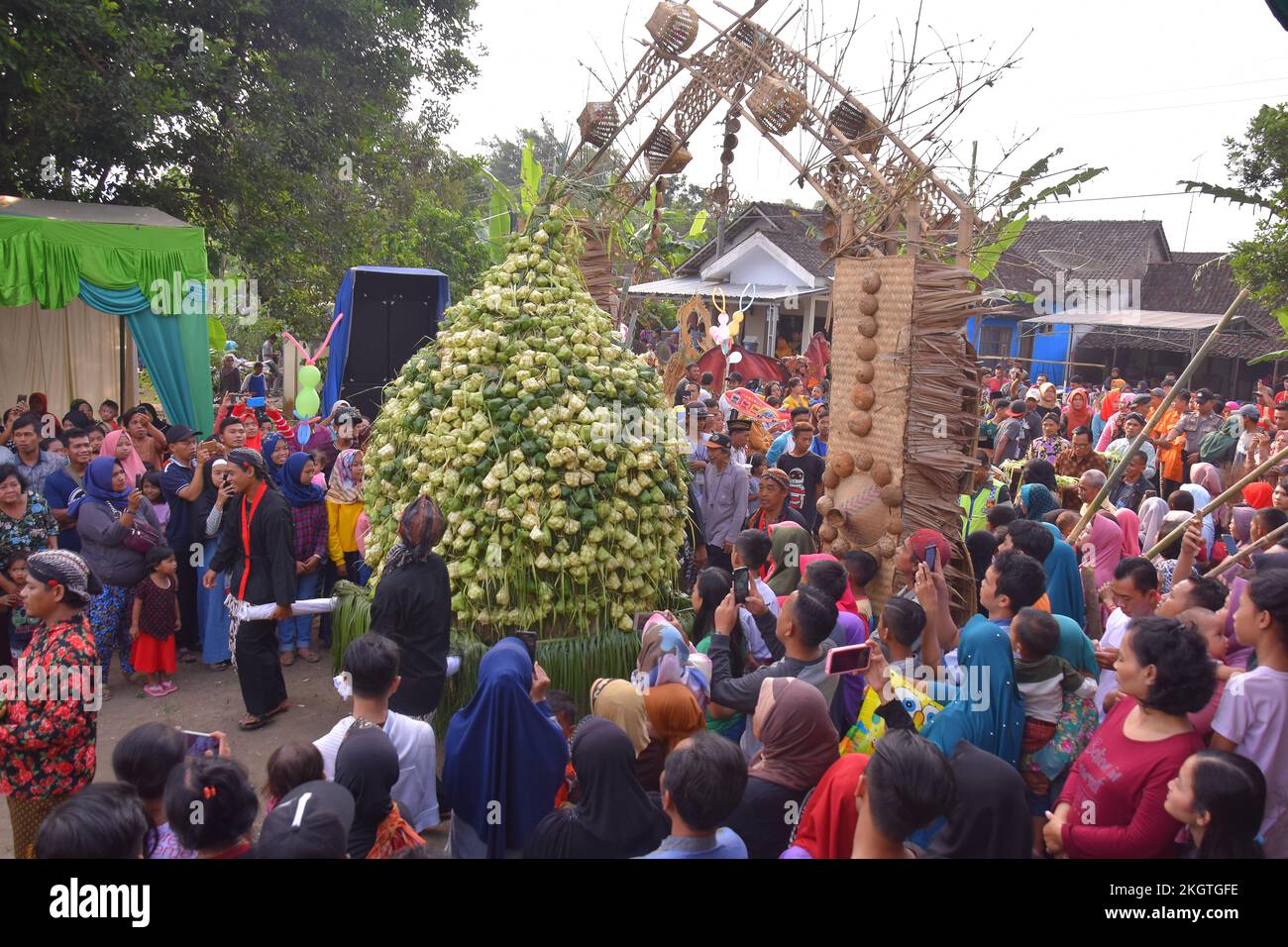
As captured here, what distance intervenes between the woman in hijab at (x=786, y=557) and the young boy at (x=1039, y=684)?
178cm

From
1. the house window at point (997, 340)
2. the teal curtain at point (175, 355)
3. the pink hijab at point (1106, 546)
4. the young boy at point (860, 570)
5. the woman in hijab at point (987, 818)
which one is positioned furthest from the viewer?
the house window at point (997, 340)

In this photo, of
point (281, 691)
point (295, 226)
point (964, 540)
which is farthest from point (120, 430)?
point (295, 226)

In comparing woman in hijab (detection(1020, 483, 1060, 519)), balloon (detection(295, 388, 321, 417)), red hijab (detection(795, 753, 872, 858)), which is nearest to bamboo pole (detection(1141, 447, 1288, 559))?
woman in hijab (detection(1020, 483, 1060, 519))

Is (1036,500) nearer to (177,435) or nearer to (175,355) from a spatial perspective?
(177,435)

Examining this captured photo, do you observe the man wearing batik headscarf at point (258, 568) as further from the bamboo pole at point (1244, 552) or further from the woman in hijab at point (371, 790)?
the bamboo pole at point (1244, 552)

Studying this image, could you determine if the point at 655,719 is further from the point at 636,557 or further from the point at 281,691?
the point at 281,691

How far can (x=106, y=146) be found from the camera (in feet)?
37.8

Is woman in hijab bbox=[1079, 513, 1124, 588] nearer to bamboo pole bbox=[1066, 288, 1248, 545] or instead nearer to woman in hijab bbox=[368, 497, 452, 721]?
bamboo pole bbox=[1066, 288, 1248, 545]

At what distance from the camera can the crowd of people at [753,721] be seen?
2.55 metres

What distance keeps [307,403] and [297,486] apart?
16.7 ft

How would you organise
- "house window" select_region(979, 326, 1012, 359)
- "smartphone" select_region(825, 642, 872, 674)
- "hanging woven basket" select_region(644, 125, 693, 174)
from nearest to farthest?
"smartphone" select_region(825, 642, 872, 674), "hanging woven basket" select_region(644, 125, 693, 174), "house window" select_region(979, 326, 1012, 359)

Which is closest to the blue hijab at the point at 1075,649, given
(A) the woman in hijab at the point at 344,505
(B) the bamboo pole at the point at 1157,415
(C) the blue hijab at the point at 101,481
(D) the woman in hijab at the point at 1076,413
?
(B) the bamboo pole at the point at 1157,415

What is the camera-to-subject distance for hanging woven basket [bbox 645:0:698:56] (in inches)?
311

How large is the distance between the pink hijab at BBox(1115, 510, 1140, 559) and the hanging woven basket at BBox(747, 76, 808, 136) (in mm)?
3763
